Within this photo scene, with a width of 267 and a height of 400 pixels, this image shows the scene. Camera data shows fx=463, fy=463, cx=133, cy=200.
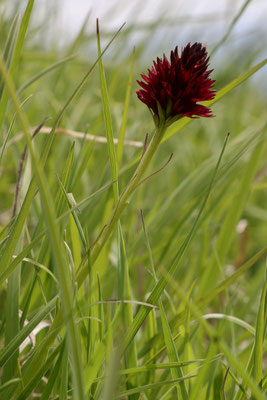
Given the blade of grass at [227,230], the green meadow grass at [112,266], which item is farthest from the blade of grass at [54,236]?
the blade of grass at [227,230]

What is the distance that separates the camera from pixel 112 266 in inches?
36.8

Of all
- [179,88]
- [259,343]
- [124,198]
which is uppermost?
[179,88]

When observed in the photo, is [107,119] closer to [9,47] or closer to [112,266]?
[9,47]

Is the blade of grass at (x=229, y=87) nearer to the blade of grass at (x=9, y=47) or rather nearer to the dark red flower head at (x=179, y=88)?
the dark red flower head at (x=179, y=88)

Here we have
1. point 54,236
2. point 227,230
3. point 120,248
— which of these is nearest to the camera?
A: point 54,236

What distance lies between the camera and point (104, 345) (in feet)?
1.49

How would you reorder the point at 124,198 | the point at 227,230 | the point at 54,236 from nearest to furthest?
1. the point at 54,236
2. the point at 124,198
3. the point at 227,230

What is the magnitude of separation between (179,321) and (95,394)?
0.14 metres

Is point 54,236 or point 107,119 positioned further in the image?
point 107,119

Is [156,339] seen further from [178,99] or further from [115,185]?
[178,99]

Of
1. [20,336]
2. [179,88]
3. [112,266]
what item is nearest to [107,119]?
[179,88]

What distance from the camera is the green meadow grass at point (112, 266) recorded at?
1.59 feet

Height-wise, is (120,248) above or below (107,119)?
below

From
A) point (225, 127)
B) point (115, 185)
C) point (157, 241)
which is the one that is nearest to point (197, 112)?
point (115, 185)
